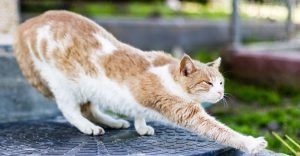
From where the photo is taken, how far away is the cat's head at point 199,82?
9.87 ft

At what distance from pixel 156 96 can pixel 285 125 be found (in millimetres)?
2151

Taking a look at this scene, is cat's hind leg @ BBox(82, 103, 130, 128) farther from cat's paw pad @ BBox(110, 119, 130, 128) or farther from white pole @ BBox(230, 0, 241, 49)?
white pole @ BBox(230, 0, 241, 49)

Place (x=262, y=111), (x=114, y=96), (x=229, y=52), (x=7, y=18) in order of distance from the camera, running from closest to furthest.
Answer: (x=114, y=96), (x=7, y=18), (x=262, y=111), (x=229, y=52)

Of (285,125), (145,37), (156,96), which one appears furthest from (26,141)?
(145,37)

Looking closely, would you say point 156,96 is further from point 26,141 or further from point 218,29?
point 218,29

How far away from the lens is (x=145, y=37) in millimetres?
9336

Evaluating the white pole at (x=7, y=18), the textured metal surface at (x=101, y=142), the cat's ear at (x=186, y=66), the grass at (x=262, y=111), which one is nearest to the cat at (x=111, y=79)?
the cat's ear at (x=186, y=66)

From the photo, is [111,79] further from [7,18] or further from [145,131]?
[7,18]

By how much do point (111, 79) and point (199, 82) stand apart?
0.53m

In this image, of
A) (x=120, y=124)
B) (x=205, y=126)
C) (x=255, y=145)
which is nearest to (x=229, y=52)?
(x=120, y=124)

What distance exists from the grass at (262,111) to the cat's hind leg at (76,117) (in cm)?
141

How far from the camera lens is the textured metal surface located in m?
2.99

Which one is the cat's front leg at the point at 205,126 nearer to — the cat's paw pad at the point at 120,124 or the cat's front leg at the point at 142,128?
the cat's front leg at the point at 142,128

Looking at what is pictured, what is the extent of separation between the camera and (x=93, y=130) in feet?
11.1
